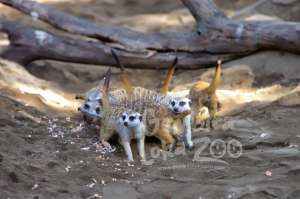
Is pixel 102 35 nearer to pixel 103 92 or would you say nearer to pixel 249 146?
pixel 103 92

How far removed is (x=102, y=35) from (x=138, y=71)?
1.93ft

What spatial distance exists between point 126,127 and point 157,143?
38 centimetres

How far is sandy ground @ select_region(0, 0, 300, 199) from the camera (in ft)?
11.8

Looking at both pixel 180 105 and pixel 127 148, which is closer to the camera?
pixel 127 148

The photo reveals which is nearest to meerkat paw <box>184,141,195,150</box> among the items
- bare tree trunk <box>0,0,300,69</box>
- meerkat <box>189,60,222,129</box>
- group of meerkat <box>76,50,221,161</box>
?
group of meerkat <box>76,50,221,161</box>

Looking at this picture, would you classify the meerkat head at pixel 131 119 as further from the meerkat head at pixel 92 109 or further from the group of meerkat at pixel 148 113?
the meerkat head at pixel 92 109

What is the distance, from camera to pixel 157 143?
474cm

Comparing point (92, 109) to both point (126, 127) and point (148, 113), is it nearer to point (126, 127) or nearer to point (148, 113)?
point (148, 113)

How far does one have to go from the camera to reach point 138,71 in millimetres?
6699

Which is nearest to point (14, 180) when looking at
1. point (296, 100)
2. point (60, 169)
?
point (60, 169)

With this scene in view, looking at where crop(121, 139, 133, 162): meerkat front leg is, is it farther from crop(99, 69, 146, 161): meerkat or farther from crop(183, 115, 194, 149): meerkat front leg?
crop(183, 115, 194, 149): meerkat front leg

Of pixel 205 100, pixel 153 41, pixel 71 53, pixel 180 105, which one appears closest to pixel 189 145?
pixel 180 105

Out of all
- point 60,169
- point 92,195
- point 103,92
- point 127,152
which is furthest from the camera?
point 103,92

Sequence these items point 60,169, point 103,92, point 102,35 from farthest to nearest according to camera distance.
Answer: point 102,35 → point 103,92 → point 60,169
